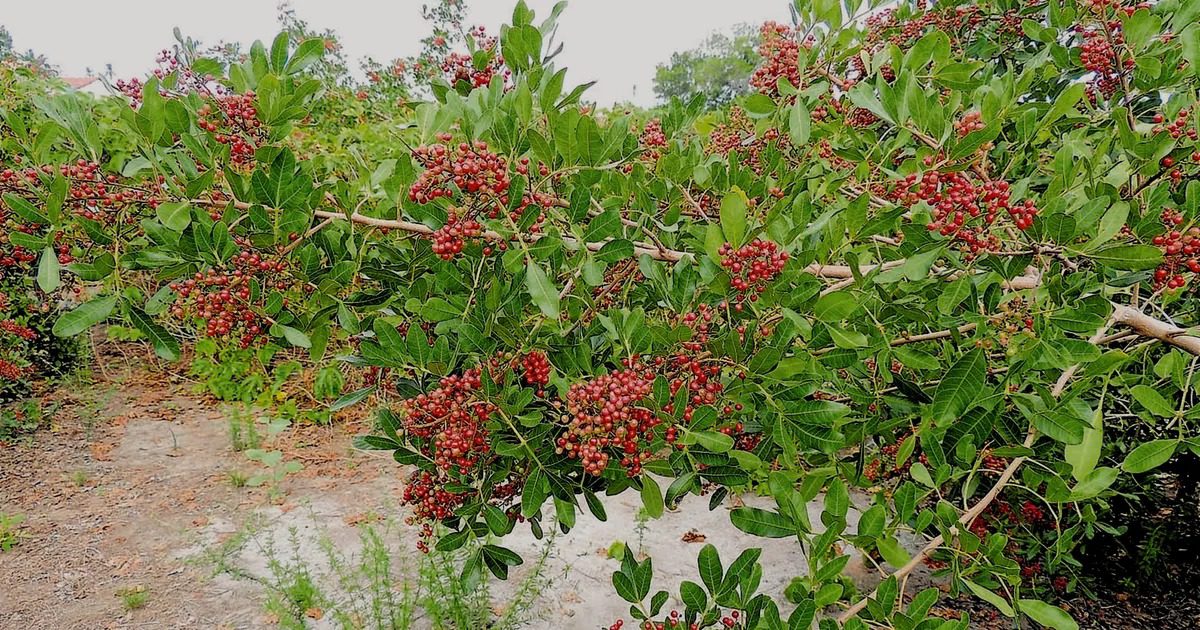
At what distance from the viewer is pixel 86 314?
1192 millimetres

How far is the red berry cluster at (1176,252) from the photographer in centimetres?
124

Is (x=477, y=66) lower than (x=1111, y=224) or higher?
higher

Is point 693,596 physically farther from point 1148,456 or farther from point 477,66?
point 477,66

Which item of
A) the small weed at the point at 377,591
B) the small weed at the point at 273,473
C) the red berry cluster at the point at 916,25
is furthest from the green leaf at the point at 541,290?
the small weed at the point at 273,473

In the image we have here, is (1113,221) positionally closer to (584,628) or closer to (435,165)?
(435,165)

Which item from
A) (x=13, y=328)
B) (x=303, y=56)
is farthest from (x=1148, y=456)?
(x=13, y=328)

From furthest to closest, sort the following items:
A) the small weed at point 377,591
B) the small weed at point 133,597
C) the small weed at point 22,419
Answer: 1. the small weed at point 22,419
2. the small weed at point 133,597
3. the small weed at point 377,591

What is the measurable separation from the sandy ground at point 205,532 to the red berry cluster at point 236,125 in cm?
217

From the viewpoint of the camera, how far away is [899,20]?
2107mm

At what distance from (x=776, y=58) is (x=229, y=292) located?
1195 mm

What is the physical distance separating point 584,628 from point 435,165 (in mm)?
2383

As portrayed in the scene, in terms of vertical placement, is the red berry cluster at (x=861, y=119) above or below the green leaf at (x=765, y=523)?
above

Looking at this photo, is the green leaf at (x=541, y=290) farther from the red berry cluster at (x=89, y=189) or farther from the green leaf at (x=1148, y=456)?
the green leaf at (x=1148, y=456)

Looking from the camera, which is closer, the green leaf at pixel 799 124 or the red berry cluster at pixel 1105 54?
the green leaf at pixel 799 124
